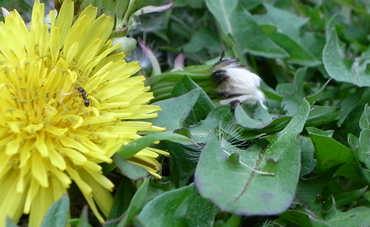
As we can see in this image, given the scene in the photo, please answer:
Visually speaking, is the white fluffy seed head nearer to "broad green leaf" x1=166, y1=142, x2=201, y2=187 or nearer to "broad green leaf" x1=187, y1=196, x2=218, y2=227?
"broad green leaf" x1=166, y1=142, x2=201, y2=187

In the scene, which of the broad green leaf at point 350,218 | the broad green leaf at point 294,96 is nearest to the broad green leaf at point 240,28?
the broad green leaf at point 294,96

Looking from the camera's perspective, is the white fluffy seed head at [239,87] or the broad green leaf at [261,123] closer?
the broad green leaf at [261,123]

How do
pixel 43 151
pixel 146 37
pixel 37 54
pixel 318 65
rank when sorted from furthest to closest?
pixel 146 37 → pixel 318 65 → pixel 37 54 → pixel 43 151

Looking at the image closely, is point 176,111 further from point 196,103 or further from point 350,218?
point 350,218

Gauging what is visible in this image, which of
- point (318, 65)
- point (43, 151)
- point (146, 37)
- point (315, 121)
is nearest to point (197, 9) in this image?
point (146, 37)

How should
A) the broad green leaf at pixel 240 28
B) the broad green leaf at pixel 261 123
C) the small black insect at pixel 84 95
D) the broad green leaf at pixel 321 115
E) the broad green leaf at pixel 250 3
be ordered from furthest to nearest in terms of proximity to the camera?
the broad green leaf at pixel 250 3 → the broad green leaf at pixel 240 28 → the broad green leaf at pixel 321 115 → the broad green leaf at pixel 261 123 → the small black insect at pixel 84 95

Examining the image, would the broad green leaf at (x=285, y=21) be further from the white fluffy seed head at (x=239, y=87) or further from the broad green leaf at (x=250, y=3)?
the white fluffy seed head at (x=239, y=87)

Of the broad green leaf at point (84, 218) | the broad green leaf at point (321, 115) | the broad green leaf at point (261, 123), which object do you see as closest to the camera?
the broad green leaf at point (84, 218)

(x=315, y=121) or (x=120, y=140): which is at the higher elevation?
(x=120, y=140)

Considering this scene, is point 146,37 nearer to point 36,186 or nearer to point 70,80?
point 70,80
